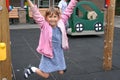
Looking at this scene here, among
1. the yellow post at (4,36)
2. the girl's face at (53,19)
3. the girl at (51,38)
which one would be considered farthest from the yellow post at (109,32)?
the yellow post at (4,36)

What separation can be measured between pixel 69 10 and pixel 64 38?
1.61 ft

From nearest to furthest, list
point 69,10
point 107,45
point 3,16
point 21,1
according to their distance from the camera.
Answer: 1. point 3,16
2. point 69,10
3. point 107,45
4. point 21,1

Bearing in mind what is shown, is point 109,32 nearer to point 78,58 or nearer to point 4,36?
point 78,58

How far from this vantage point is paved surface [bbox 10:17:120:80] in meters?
5.45

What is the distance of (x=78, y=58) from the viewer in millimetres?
6988

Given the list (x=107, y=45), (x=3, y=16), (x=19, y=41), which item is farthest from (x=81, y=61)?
(x=19, y=41)

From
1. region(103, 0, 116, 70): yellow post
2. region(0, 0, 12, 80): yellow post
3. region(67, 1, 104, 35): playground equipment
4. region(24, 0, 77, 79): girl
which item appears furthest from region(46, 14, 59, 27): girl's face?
region(67, 1, 104, 35): playground equipment

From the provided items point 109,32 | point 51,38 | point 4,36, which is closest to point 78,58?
point 109,32

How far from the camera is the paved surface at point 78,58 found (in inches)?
215

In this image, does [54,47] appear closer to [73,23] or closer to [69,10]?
[69,10]

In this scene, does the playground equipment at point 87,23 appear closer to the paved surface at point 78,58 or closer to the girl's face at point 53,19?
the paved surface at point 78,58

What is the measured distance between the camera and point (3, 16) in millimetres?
4289

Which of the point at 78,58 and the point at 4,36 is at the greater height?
the point at 4,36

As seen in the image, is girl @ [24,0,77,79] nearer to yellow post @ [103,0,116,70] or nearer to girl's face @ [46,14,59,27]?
girl's face @ [46,14,59,27]
